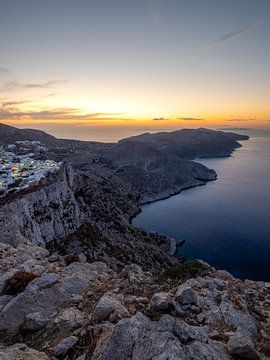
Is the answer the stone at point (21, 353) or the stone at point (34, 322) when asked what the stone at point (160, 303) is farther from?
the stone at point (34, 322)

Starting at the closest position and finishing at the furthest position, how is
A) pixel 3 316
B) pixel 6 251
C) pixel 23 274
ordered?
pixel 3 316 → pixel 23 274 → pixel 6 251

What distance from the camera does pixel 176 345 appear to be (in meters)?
8.84

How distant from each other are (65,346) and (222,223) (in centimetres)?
11372

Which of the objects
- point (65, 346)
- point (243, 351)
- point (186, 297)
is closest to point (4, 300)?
point (65, 346)

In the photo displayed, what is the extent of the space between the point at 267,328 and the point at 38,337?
362 inches

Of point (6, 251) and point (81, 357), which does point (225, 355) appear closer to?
point (81, 357)

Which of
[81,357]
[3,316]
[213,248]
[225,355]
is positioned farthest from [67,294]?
[213,248]

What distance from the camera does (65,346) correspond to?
1002 cm

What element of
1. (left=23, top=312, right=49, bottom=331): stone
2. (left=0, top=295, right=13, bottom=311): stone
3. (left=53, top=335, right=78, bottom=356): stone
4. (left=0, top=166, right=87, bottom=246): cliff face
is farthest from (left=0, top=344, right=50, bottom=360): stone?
Answer: (left=0, top=166, right=87, bottom=246): cliff face

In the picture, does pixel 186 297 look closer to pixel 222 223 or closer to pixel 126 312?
pixel 126 312

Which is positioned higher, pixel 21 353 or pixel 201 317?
pixel 201 317

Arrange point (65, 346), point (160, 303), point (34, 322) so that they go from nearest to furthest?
1. point (65, 346)
2. point (160, 303)
3. point (34, 322)

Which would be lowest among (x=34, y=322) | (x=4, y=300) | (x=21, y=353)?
(x=4, y=300)

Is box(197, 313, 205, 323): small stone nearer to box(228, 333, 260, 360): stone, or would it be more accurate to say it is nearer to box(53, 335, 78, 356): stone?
box(228, 333, 260, 360): stone
